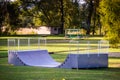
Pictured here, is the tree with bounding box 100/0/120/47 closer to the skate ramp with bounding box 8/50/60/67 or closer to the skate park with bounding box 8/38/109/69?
the skate park with bounding box 8/38/109/69

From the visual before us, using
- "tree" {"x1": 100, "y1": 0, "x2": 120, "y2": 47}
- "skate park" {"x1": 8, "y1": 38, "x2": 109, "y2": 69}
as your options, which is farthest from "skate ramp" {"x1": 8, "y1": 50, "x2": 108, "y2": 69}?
"tree" {"x1": 100, "y1": 0, "x2": 120, "y2": 47}

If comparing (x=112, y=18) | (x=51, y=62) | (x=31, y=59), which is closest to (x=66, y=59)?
(x=51, y=62)

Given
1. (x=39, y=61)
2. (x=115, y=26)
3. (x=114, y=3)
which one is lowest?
(x=39, y=61)

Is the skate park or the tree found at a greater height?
the tree

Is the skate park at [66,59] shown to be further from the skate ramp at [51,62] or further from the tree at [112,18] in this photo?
the tree at [112,18]

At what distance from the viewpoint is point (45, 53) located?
23.8 meters

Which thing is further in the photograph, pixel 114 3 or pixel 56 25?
pixel 56 25

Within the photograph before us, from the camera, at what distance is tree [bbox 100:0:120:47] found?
2247 cm

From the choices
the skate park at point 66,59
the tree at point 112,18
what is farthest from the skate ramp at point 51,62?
the tree at point 112,18

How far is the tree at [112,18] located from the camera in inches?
885

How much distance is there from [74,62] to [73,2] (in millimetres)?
68459

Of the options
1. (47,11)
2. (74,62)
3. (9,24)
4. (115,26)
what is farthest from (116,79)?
(47,11)

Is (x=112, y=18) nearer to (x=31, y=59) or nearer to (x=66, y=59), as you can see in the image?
(x=66, y=59)

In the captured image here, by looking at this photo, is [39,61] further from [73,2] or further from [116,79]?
[73,2]
